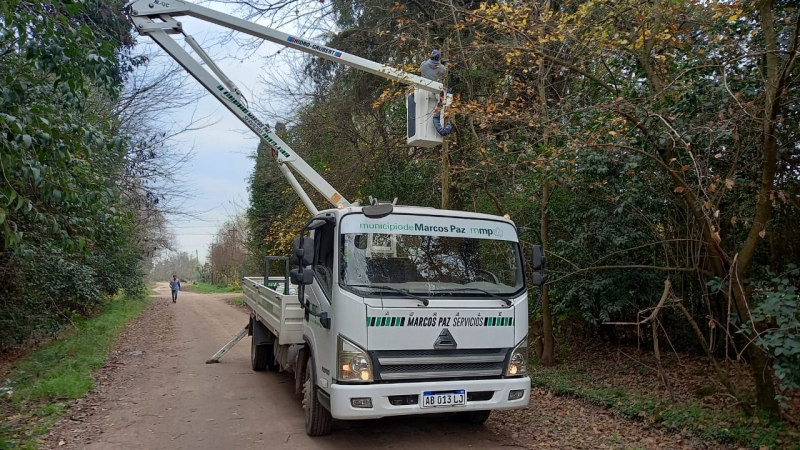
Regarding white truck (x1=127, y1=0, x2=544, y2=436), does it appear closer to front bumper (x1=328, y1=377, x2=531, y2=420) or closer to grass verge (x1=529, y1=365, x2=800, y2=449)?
front bumper (x1=328, y1=377, x2=531, y2=420)

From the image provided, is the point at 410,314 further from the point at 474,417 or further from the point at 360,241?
the point at 474,417

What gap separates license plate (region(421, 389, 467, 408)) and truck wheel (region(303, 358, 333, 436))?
1.22 metres

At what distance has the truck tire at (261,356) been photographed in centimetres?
1004

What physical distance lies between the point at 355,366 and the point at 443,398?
0.87 meters

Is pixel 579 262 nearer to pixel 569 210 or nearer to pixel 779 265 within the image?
pixel 569 210

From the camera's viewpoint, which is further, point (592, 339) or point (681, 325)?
point (592, 339)

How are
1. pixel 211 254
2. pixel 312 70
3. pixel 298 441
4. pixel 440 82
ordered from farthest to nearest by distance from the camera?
pixel 211 254 → pixel 312 70 → pixel 440 82 → pixel 298 441

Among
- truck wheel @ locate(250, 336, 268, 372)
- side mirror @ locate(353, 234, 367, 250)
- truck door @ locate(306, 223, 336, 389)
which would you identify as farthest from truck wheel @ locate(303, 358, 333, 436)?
truck wheel @ locate(250, 336, 268, 372)

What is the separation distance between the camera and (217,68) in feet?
29.1

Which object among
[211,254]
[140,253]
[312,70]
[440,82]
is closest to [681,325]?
[440,82]

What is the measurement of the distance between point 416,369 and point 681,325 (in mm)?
5937

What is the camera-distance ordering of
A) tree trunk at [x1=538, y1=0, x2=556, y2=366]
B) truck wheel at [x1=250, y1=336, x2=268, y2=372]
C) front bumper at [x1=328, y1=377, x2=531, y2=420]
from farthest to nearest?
truck wheel at [x1=250, y1=336, x2=268, y2=372]
tree trunk at [x1=538, y1=0, x2=556, y2=366]
front bumper at [x1=328, y1=377, x2=531, y2=420]

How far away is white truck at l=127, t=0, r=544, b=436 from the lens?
530 centimetres

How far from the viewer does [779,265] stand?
7.15m
